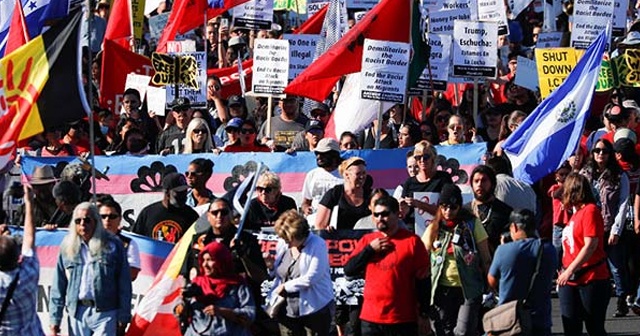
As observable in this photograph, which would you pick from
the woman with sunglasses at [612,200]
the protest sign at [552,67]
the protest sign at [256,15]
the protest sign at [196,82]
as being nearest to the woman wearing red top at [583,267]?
the woman with sunglasses at [612,200]

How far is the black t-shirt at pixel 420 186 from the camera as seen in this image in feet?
48.5

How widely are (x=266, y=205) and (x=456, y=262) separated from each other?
1778 mm

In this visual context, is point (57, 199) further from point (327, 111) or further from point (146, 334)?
point (327, 111)

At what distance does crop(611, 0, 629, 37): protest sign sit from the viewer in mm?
21750

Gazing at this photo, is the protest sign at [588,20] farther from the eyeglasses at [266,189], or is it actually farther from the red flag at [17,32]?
the eyeglasses at [266,189]

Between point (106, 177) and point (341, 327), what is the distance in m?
3.59

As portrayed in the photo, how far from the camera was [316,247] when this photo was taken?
13.3 meters

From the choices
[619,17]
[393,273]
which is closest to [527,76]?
[619,17]

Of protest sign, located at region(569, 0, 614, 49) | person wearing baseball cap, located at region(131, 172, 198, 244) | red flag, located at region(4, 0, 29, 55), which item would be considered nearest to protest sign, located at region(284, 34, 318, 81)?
protest sign, located at region(569, 0, 614, 49)

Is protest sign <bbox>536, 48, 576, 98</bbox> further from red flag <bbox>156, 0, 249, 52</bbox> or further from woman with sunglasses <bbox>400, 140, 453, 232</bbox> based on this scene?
red flag <bbox>156, 0, 249, 52</bbox>

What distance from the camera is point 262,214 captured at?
48.2 ft

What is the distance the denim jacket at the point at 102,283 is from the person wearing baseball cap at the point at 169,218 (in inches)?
51.7

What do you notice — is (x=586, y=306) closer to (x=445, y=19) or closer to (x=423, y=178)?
(x=423, y=178)

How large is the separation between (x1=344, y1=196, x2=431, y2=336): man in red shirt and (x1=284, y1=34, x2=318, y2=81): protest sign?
733 cm
